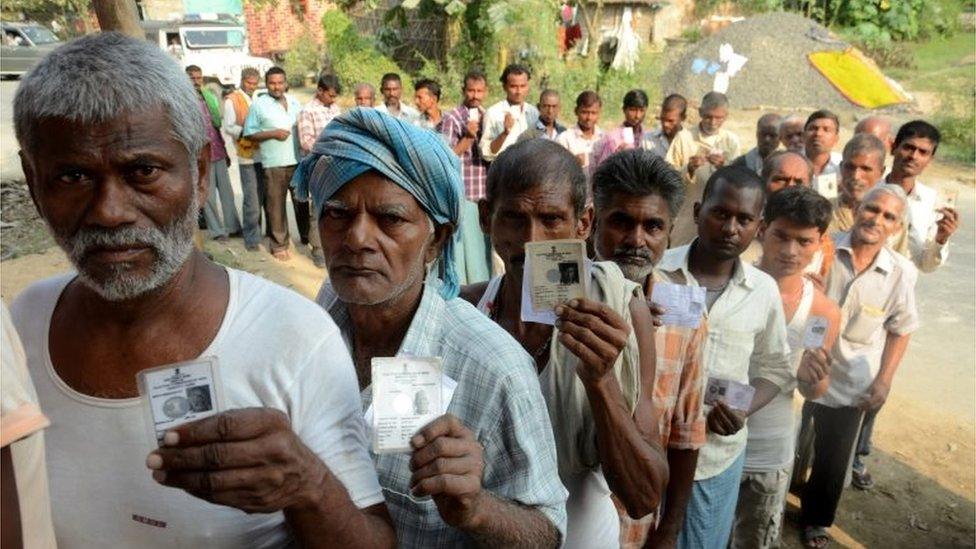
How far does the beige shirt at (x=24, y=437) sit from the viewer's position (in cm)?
103

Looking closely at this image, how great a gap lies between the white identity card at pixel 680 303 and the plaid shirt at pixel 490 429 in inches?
29.3

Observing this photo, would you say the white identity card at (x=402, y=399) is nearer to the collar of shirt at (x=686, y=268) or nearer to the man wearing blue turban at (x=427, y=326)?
the man wearing blue turban at (x=427, y=326)

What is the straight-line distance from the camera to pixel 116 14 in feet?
14.4

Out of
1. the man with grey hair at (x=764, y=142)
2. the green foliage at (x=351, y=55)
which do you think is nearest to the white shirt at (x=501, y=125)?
the man with grey hair at (x=764, y=142)

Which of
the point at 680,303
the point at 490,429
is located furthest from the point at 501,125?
the point at 490,429

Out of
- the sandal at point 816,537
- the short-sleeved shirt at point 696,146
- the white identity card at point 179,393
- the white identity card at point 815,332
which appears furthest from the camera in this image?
the short-sleeved shirt at point 696,146

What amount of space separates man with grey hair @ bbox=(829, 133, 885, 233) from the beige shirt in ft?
15.6

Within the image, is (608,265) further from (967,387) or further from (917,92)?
(917,92)

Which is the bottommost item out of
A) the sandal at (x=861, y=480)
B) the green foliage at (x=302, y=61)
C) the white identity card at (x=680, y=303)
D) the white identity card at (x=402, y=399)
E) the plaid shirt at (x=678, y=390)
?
the sandal at (x=861, y=480)

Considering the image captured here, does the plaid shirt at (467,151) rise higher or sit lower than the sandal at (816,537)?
higher

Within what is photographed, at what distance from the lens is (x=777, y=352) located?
2.88m

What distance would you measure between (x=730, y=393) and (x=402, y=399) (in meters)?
1.75

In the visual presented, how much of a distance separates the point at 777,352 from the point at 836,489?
5.07ft

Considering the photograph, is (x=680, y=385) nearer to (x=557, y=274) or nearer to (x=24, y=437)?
(x=557, y=274)
